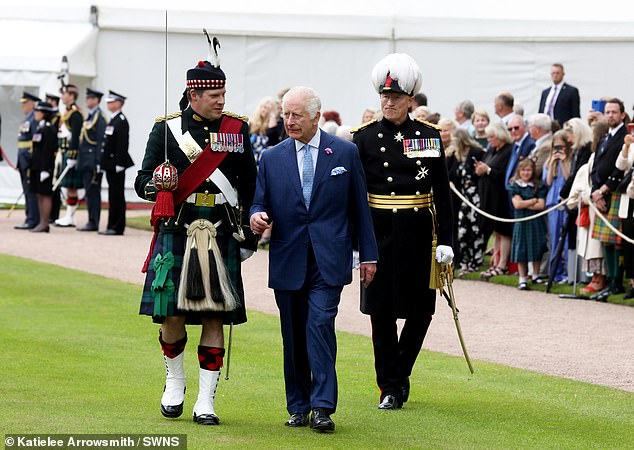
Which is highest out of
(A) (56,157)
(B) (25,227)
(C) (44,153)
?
(C) (44,153)

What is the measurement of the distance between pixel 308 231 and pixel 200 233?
0.60 metres

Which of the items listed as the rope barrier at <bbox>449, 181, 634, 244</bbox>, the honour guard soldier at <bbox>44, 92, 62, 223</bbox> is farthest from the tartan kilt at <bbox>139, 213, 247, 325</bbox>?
the honour guard soldier at <bbox>44, 92, 62, 223</bbox>

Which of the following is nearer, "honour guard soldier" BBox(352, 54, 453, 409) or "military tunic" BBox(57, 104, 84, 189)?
"honour guard soldier" BBox(352, 54, 453, 409)

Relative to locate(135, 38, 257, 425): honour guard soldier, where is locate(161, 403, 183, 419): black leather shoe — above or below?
below

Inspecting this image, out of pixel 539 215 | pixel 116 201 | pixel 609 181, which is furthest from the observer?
pixel 116 201

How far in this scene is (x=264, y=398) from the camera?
937 centimetres

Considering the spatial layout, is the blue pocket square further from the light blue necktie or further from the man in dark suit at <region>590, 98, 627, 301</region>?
the man in dark suit at <region>590, 98, 627, 301</region>

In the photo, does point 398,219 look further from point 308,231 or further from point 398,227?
point 308,231

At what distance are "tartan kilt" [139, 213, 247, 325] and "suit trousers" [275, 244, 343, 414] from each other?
26 cm

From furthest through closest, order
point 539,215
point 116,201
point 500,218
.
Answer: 1. point 116,201
2. point 500,218
3. point 539,215

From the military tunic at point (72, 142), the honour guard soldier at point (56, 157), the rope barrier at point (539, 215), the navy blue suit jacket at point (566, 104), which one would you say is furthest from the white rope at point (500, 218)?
the honour guard soldier at point (56, 157)

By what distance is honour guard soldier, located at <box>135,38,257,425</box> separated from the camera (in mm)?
8234

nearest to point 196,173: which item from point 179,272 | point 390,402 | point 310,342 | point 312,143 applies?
point 179,272

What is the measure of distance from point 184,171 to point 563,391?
3193mm
